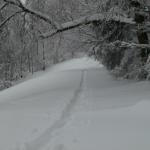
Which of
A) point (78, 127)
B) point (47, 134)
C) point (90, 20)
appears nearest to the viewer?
point (47, 134)

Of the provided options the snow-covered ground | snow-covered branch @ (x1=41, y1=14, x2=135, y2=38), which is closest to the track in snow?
the snow-covered ground

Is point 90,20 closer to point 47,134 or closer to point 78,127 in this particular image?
point 78,127

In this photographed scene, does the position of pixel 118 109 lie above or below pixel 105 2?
below

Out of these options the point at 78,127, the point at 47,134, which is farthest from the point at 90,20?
the point at 47,134

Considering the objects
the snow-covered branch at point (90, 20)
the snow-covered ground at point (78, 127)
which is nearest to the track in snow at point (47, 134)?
the snow-covered ground at point (78, 127)

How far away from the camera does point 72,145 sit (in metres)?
6.03

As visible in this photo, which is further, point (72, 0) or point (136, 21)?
point (72, 0)

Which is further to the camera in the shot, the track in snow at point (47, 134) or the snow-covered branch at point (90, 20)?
the snow-covered branch at point (90, 20)

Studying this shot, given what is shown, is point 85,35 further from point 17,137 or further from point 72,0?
point 17,137

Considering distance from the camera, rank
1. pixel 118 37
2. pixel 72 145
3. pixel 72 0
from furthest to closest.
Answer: pixel 72 0
pixel 118 37
pixel 72 145

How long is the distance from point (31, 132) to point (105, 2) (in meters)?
8.74

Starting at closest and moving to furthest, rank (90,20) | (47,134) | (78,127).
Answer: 1. (47,134)
2. (78,127)
3. (90,20)

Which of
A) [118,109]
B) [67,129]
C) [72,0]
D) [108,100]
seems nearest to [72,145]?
[67,129]

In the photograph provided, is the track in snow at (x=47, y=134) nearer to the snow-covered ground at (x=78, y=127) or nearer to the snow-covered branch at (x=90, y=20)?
the snow-covered ground at (x=78, y=127)
